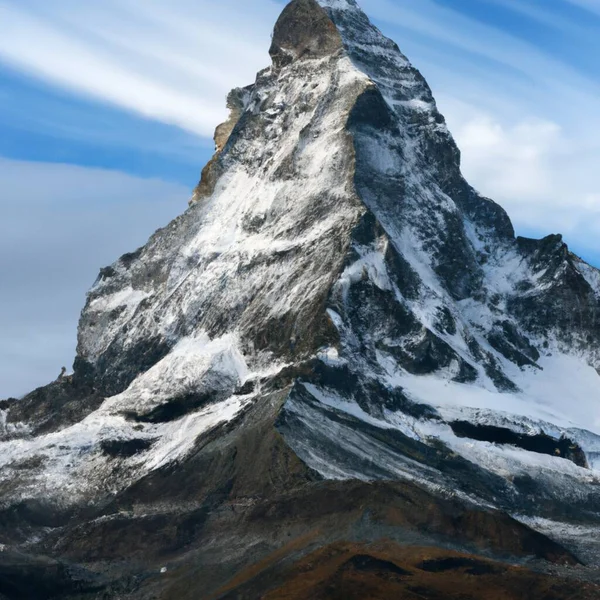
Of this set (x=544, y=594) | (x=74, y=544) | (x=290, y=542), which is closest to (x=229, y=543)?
(x=290, y=542)

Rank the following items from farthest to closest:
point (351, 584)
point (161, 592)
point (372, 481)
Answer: point (372, 481), point (161, 592), point (351, 584)

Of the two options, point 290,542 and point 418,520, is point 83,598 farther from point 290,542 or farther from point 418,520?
point 418,520

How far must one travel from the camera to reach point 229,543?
182250 mm

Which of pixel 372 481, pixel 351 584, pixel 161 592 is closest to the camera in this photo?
pixel 351 584

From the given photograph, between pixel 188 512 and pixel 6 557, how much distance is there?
18908mm

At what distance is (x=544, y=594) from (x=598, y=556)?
3091 centimetres

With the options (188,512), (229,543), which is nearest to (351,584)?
(229,543)

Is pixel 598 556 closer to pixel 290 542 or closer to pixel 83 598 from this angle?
pixel 290 542

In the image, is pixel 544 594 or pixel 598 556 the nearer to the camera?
pixel 544 594

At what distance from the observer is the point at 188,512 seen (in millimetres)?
194250

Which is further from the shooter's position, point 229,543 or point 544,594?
point 229,543

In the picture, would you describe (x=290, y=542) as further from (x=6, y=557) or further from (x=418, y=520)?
(x=6, y=557)

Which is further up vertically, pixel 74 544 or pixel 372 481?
pixel 372 481

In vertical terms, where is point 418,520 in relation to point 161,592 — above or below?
above
